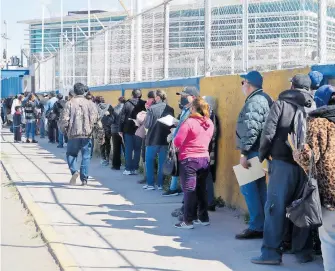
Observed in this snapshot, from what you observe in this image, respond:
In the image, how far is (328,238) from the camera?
507 centimetres

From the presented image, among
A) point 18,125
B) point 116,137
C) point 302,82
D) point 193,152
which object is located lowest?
point 18,125

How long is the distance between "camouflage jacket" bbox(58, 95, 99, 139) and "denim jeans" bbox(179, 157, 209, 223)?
397cm

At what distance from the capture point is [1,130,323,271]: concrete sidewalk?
6375 millimetres

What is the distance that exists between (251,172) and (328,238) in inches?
81.8

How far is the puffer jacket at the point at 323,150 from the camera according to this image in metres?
4.98

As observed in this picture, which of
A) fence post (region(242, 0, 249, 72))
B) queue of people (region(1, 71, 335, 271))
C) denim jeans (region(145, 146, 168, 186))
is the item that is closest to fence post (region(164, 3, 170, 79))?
queue of people (region(1, 71, 335, 271))

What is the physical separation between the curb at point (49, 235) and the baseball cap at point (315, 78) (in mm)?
3004

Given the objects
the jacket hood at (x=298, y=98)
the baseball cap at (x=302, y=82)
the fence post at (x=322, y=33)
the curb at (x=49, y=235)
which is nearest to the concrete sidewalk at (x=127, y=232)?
the curb at (x=49, y=235)

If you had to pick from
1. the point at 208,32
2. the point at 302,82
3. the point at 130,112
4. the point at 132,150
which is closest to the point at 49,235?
the point at 302,82

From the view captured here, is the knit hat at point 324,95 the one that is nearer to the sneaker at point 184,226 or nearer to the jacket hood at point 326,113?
the jacket hood at point 326,113

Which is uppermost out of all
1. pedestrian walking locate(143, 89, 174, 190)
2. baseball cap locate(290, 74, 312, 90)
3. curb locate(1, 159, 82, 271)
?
baseball cap locate(290, 74, 312, 90)

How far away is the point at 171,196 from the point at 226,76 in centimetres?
234

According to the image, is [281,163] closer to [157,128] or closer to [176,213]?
[176,213]

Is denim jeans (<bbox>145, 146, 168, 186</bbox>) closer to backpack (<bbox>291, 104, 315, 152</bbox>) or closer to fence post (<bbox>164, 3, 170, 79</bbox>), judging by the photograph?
fence post (<bbox>164, 3, 170, 79</bbox>)
